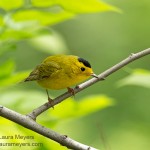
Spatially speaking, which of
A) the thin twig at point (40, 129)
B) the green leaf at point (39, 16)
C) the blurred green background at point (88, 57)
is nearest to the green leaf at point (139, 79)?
the blurred green background at point (88, 57)

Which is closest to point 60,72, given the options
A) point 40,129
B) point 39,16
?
point 39,16

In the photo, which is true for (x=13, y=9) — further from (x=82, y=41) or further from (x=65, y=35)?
(x=82, y=41)

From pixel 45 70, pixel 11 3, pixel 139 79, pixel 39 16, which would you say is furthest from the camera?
pixel 45 70

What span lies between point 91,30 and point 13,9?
5.52 meters

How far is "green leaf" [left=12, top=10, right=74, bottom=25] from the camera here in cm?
258

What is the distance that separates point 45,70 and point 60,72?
0.37ft

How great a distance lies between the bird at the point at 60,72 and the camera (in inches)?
111

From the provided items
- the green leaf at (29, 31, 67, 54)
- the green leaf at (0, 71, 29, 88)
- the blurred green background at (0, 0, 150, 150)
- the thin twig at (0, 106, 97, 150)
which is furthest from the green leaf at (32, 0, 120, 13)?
the green leaf at (29, 31, 67, 54)

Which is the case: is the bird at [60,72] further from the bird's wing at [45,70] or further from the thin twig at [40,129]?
the thin twig at [40,129]

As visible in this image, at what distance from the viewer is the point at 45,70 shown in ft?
9.59

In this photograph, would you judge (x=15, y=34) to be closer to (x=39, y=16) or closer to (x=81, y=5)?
(x=39, y=16)

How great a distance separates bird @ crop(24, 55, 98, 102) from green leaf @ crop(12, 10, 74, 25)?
0.31 m

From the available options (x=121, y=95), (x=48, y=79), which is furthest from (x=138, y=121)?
(x=48, y=79)

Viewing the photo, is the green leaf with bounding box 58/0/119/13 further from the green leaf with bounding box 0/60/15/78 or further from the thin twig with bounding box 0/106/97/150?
the thin twig with bounding box 0/106/97/150
